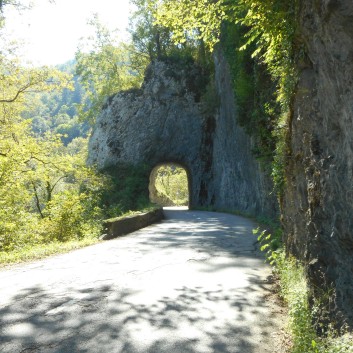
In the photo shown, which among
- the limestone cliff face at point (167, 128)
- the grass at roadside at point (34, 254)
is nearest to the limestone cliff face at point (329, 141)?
the grass at roadside at point (34, 254)

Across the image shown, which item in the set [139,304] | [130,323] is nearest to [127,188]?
[139,304]

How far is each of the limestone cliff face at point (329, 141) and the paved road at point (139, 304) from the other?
3.81 ft

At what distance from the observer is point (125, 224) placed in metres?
14.9

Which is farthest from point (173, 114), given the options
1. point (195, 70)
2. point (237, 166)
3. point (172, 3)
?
point (172, 3)

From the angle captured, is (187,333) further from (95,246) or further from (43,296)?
(95,246)

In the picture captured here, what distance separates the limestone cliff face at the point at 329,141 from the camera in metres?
3.67

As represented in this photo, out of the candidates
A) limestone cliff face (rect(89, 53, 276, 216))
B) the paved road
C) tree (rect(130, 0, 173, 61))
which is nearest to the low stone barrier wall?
the paved road

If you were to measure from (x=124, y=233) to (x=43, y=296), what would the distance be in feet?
28.1

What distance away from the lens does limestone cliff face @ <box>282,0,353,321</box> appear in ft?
12.0

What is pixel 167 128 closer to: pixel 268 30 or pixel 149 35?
pixel 149 35

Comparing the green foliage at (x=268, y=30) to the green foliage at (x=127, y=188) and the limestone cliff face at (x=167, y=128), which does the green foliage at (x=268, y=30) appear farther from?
the limestone cliff face at (x=167, y=128)

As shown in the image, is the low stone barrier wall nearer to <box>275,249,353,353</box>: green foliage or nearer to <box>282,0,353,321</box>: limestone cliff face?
<box>275,249,353,353</box>: green foliage

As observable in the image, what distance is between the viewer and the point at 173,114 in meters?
34.7

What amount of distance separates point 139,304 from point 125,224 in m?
9.24
